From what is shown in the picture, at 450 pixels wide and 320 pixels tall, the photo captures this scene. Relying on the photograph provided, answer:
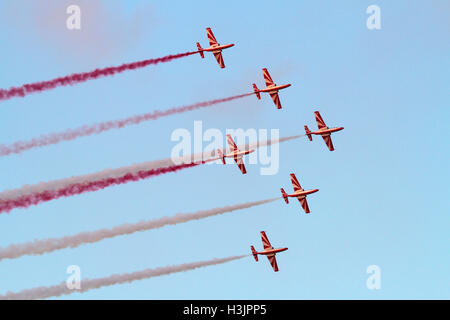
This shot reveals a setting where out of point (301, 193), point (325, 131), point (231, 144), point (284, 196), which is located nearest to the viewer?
point (231, 144)

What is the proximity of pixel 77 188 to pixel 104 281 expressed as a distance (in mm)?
10767

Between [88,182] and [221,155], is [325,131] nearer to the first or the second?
[221,155]

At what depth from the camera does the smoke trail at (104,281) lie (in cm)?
11450

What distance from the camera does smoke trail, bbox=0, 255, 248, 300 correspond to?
11450 cm

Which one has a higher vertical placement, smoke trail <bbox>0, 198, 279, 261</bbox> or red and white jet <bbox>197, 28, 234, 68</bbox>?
red and white jet <bbox>197, 28, 234, 68</bbox>

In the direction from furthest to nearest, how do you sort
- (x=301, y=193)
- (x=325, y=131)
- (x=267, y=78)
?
1. (x=267, y=78)
2. (x=325, y=131)
3. (x=301, y=193)

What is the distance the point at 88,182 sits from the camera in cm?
12038

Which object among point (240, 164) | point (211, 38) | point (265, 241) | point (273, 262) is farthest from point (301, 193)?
point (211, 38)

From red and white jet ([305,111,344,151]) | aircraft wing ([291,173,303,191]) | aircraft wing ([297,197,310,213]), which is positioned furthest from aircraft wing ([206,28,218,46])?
aircraft wing ([297,197,310,213])

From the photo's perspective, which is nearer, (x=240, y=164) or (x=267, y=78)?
(x=240, y=164)

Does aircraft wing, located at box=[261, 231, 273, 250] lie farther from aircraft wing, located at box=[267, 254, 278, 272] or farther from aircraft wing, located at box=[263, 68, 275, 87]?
aircraft wing, located at box=[263, 68, 275, 87]

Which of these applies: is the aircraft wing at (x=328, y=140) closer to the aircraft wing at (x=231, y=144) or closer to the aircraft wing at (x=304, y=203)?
the aircraft wing at (x=304, y=203)
